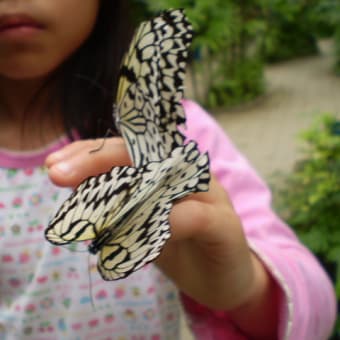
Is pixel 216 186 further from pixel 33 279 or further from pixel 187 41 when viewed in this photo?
pixel 33 279

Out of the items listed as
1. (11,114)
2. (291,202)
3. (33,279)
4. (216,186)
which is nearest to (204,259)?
(216,186)

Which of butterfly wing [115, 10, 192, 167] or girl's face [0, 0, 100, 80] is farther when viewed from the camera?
girl's face [0, 0, 100, 80]

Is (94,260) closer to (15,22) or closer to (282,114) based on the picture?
(15,22)

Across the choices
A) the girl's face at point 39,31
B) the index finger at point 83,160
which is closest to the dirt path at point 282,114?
the girl's face at point 39,31

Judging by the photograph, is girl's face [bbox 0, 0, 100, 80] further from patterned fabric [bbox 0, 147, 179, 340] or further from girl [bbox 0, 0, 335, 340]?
patterned fabric [bbox 0, 147, 179, 340]

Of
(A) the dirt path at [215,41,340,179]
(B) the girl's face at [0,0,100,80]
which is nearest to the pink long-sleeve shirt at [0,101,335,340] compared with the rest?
(B) the girl's face at [0,0,100,80]

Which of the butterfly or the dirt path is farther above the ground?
the butterfly
